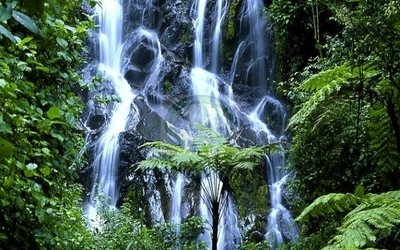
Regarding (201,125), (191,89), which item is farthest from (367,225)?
(191,89)

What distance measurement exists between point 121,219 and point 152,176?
260cm

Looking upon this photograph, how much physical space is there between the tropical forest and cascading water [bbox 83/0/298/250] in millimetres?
33

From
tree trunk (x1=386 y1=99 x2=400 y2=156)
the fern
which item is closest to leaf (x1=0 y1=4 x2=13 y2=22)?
tree trunk (x1=386 y1=99 x2=400 y2=156)

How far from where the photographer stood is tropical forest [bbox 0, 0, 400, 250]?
7.76 feet

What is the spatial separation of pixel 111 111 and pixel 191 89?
2.02 m

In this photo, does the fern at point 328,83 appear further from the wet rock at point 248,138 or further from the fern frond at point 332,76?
the wet rock at point 248,138

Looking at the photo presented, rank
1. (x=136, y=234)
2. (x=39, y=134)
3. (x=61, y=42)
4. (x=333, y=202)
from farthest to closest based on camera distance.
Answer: (x=136, y=234) < (x=333, y=202) < (x=61, y=42) < (x=39, y=134)

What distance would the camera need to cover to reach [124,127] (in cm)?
980

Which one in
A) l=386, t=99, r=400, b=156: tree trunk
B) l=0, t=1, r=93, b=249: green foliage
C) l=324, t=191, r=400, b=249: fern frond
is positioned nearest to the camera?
l=0, t=1, r=93, b=249: green foliage

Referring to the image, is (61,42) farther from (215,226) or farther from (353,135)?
(353,135)

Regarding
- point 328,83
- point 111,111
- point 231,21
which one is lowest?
point 328,83

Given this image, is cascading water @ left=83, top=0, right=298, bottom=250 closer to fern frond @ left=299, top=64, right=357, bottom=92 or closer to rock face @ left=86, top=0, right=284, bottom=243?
rock face @ left=86, top=0, right=284, bottom=243

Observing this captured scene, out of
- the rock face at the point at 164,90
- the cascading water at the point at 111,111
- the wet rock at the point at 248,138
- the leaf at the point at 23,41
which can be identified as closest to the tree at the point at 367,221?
the leaf at the point at 23,41

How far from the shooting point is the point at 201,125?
6117 mm
